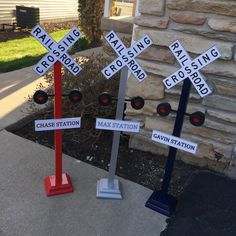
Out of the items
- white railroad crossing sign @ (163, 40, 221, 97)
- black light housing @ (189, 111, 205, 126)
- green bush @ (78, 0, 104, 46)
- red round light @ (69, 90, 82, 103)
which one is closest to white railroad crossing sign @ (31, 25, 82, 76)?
red round light @ (69, 90, 82, 103)

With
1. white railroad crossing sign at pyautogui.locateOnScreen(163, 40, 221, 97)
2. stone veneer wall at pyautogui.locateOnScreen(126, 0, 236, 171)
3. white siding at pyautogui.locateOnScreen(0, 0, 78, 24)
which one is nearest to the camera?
white railroad crossing sign at pyautogui.locateOnScreen(163, 40, 221, 97)

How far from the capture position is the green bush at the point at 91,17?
921 cm

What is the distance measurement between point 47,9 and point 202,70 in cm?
1024

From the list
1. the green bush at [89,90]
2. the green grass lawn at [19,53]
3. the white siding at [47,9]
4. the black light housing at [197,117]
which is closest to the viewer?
the black light housing at [197,117]

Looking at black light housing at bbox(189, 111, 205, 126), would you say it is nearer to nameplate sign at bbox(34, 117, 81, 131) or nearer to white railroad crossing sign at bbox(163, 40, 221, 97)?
white railroad crossing sign at bbox(163, 40, 221, 97)

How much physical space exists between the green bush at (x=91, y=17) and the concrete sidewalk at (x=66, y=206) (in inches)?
257

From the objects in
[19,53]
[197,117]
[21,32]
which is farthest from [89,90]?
[21,32]

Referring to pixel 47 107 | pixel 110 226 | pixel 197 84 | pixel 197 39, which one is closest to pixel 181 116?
pixel 197 84

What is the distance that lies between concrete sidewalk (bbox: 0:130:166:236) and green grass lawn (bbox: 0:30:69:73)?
3.35 m

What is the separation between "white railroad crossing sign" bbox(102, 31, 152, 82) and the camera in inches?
99.9

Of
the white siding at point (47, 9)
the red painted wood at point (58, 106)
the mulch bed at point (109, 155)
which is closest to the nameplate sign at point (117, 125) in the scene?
the red painted wood at point (58, 106)

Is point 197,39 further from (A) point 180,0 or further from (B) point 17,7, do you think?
(B) point 17,7

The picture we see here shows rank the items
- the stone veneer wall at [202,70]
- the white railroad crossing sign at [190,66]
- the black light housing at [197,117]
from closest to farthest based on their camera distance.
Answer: the white railroad crossing sign at [190,66], the black light housing at [197,117], the stone veneer wall at [202,70]

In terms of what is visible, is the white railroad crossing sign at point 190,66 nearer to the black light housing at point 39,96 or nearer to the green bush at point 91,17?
the black light housing at point 39,96
